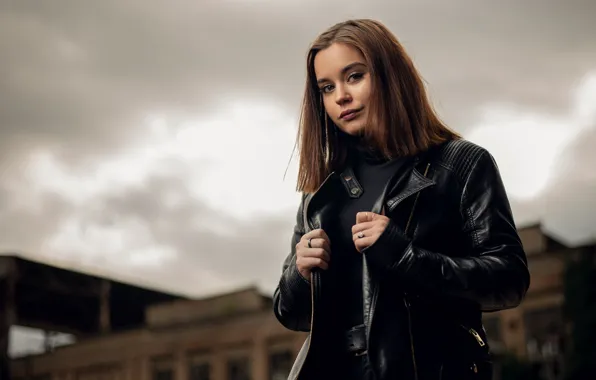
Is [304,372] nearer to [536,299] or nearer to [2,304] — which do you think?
[536,299]

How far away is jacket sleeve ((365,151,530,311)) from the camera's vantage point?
2.29 m

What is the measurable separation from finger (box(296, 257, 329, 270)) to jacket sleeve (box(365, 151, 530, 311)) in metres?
0.13

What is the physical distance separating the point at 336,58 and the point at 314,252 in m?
0.55

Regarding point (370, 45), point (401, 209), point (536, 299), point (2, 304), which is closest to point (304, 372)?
point (401, 209)

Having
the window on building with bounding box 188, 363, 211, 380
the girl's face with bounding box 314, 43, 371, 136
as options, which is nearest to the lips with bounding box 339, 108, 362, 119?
the girl's face with bounding box 314, 43, 371, 136

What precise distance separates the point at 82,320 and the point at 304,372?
4137 cm

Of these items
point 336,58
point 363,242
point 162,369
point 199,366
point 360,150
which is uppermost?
point 162,369

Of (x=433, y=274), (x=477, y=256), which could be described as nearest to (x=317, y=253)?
(x=433, y=274)

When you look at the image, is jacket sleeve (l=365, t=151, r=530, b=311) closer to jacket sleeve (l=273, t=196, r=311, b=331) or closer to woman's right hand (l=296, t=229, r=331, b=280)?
woman's right hand (l=296, t=229, r=331, b=280)

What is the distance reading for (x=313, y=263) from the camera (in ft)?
7.88

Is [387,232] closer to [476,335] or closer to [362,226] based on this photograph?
[362,226]

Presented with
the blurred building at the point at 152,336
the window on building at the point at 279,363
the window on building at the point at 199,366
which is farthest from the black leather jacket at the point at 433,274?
the window on building at the point at 199,366

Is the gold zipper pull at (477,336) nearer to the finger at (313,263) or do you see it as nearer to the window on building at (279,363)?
the finger at (313,263)

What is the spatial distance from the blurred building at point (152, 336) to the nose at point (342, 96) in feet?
97.9
